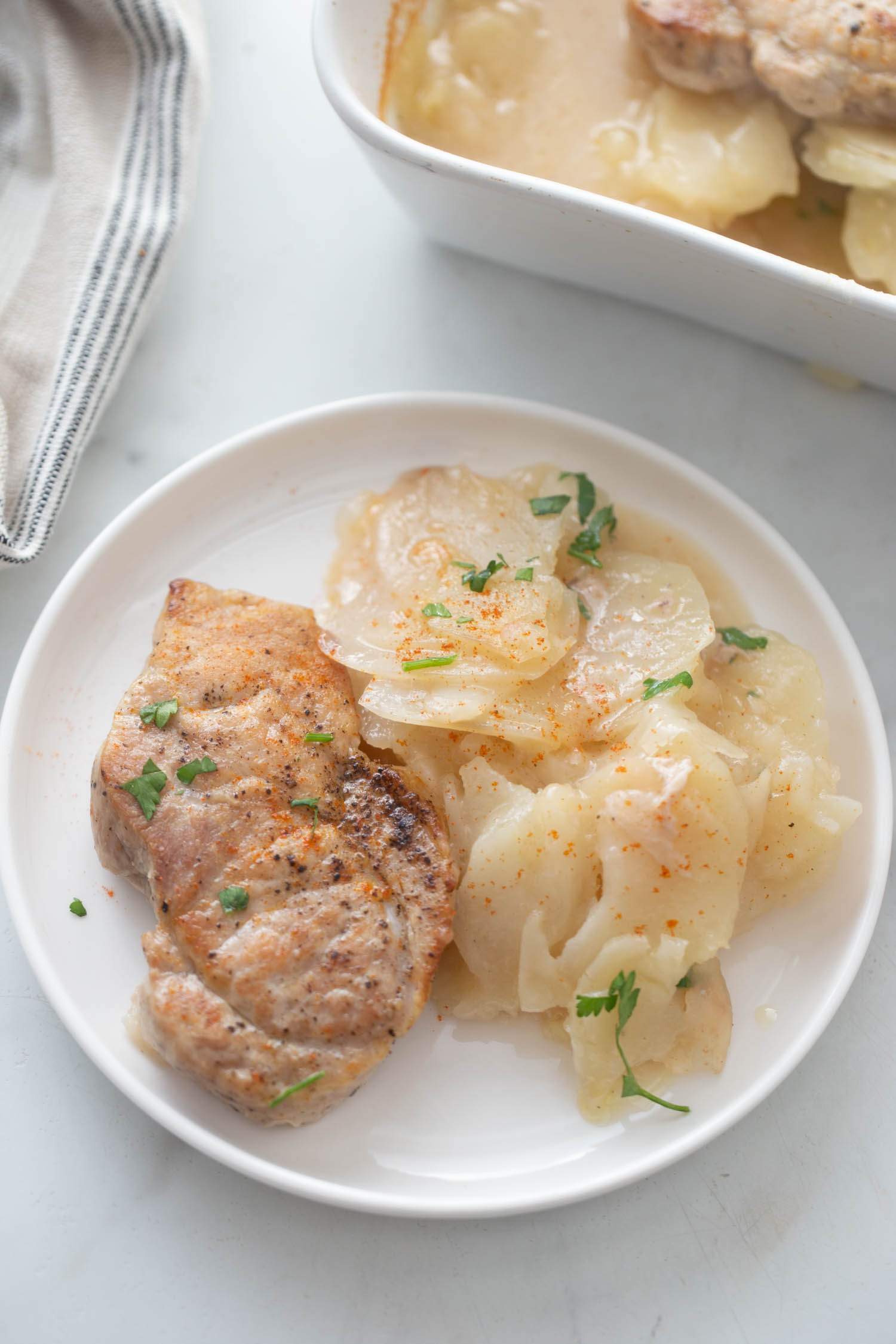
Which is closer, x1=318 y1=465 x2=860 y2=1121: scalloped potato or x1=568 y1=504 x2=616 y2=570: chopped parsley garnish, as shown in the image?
x1=318 y1=465 x2=860 y2=1121: scalloped potato

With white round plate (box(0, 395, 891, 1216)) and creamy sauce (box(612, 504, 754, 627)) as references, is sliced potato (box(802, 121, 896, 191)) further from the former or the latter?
creamy sauce (box(612, 504, 754, 627))

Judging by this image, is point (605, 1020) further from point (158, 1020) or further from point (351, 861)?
point (158, 1020)

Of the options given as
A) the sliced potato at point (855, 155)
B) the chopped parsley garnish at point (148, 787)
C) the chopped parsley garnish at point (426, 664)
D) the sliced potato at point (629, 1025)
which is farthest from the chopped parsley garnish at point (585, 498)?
the chopped parsley garnish at point (148, 787)

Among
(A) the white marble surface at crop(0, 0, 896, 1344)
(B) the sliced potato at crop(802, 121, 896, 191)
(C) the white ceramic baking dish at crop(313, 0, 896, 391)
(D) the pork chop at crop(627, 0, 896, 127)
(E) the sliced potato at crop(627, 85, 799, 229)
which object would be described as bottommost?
(A) the white marble surface at crop(0, 0, 896, 1344)

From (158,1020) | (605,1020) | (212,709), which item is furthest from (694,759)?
(158,1020)

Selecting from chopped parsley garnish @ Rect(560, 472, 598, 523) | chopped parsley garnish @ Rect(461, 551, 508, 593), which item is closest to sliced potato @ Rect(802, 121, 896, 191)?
chopped parsley garnish @ Rect(560, 472, 598, 523)

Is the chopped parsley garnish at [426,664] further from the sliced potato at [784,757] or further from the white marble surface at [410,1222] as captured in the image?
the white marble surface at [410,1222]

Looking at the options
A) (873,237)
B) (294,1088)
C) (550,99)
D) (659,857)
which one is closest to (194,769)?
(294,1088)

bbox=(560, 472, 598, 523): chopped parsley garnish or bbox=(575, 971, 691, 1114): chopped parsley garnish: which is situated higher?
bbox=(560, 472, 598, 523): chopped parsley garnish

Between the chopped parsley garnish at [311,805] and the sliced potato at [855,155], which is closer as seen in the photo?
the chopped parsley garnish at [311,805]
